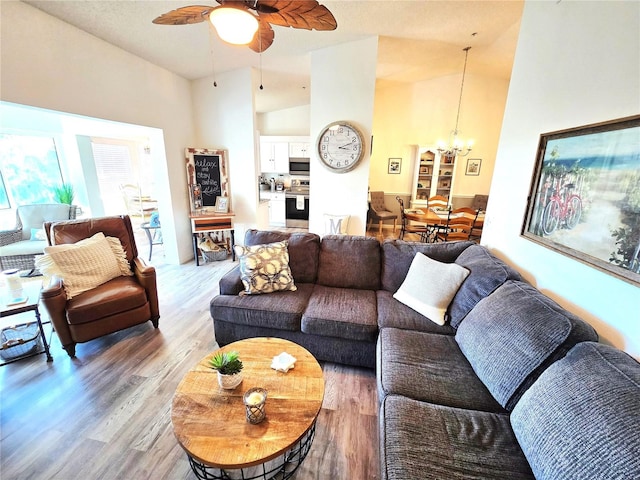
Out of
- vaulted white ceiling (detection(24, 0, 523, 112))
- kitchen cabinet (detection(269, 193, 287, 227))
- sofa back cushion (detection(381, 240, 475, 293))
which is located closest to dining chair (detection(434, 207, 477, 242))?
sofa back cushion (detection(381, 240, 475, 293))

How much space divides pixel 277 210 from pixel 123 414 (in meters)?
5.41

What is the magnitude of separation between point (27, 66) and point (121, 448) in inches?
112

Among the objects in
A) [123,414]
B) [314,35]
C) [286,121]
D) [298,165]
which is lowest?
[123,414]

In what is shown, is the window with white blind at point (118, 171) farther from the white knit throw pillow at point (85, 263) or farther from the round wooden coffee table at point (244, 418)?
the round wooden coffee table at point (244, 418)

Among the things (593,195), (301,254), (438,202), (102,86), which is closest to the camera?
(593,195)

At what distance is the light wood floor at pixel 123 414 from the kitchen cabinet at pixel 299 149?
5.13 m

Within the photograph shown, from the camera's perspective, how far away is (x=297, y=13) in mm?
1569

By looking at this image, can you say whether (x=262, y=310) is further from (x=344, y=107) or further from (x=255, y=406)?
(x=344, y=107)

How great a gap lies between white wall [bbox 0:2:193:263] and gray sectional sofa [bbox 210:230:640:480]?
86.9 inches

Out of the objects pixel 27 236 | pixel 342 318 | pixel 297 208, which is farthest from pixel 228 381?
pixel 297 208

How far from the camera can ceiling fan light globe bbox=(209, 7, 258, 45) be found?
1425 millimetres

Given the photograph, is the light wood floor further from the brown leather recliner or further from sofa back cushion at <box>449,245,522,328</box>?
sofa back cushion at <box>449,245,522,328</box>

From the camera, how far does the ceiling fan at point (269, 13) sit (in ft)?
4.72

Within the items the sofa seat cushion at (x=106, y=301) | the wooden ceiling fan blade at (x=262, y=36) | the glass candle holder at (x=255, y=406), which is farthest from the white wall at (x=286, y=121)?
the glass candle holder at (x=255, y=406)
